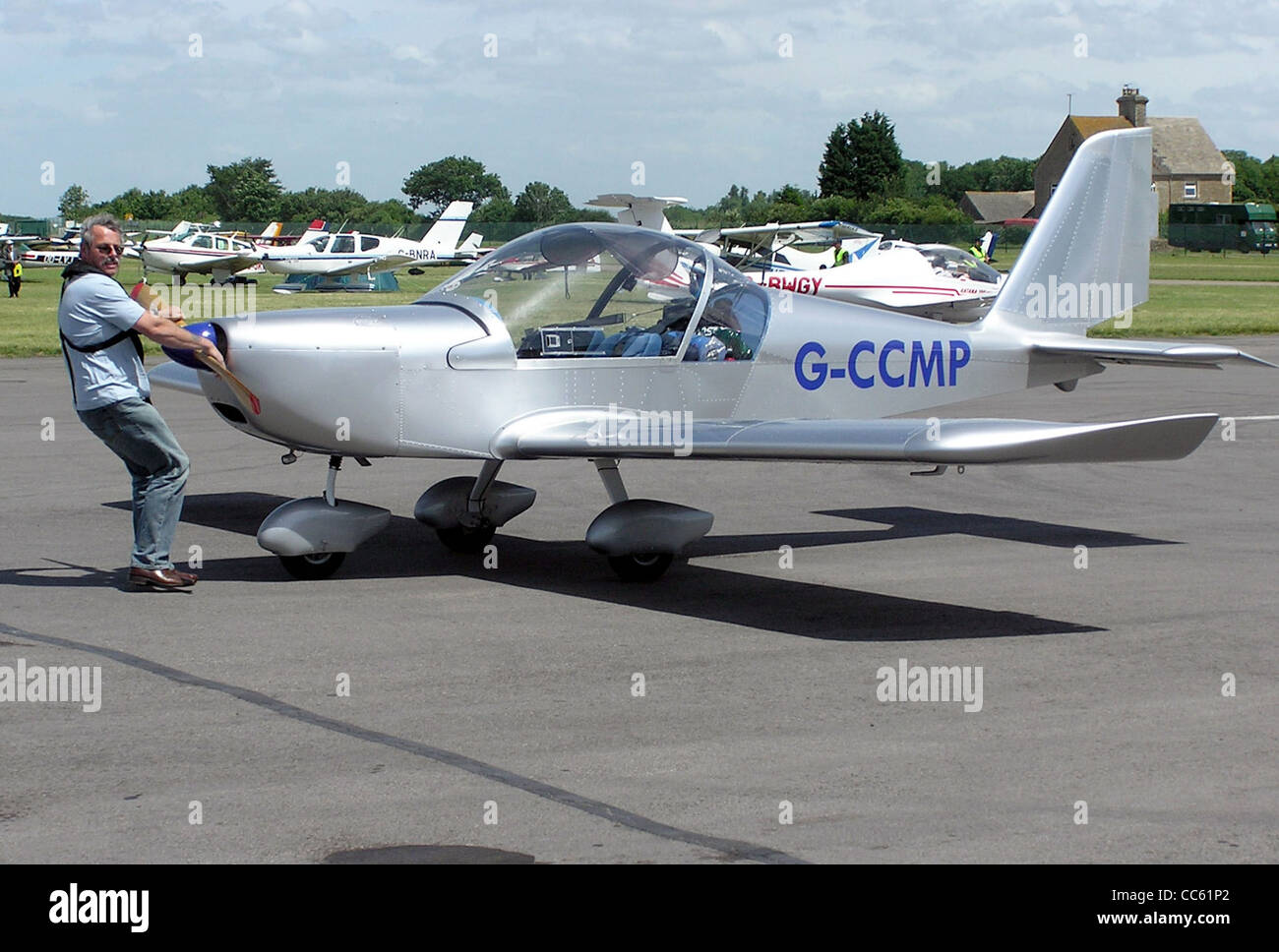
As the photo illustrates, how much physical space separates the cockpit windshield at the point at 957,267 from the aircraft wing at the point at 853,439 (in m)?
24.1

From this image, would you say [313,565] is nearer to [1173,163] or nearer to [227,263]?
[227,263]

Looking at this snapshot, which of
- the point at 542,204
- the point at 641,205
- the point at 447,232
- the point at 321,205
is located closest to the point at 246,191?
the point at 321,205

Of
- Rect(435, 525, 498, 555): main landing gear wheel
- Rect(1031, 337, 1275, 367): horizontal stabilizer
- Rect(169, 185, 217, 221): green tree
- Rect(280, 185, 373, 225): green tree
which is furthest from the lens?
Rect(169, 185, 217, 221): green tree

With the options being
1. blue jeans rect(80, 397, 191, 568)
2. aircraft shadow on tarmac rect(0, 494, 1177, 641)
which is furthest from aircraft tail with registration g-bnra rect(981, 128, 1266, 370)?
blue jeans rect(80, 397, 191, 568)

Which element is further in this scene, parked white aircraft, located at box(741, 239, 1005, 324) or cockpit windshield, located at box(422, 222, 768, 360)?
parked white aircraft, located at box(741, 239, 1005, 324)

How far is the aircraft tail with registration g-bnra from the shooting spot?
1023 centimetres

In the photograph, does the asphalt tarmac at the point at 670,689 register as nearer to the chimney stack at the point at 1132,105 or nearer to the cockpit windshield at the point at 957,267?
the cockpit windshield at the point at 957,267

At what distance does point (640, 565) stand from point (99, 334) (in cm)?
317

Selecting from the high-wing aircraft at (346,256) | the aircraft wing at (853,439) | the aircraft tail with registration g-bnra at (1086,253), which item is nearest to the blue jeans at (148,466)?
the aircraft wing at (853,439)

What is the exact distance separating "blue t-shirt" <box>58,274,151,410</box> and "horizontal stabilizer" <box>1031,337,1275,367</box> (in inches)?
225

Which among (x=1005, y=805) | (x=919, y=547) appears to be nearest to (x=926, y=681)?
(x=1005, y=805)

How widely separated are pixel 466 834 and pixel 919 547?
18.4 feet

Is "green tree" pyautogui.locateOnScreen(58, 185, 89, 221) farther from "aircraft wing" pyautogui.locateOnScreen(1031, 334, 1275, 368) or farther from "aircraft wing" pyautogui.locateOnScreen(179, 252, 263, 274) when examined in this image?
"aircraft wing" pyautogui.locateOnScreen(1031, 334, 1275, 368)

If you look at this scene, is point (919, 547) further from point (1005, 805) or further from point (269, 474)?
point (269, 474)
